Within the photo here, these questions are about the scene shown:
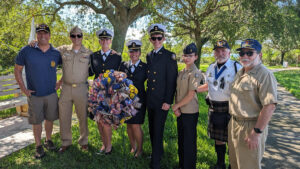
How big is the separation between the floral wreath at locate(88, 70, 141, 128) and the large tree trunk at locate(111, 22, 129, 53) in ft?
17.8

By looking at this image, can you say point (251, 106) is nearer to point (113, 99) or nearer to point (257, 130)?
point (257, 130)

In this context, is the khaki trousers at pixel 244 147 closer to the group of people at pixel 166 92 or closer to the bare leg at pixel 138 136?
the group of people at pixel 166 92

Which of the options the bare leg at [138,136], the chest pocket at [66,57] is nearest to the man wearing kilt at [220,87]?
the bare leg at [138,136]

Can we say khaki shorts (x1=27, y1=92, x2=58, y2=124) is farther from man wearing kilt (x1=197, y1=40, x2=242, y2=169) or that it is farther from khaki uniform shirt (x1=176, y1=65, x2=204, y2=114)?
man wearing kilt (x1=197, y1=40, x2=242, y2=169)

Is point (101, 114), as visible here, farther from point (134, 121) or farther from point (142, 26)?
point (142, 26)

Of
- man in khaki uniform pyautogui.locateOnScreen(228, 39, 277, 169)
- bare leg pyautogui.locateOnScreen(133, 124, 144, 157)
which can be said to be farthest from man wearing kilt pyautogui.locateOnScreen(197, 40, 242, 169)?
bare leg pyautogui.locateOnScreen(133, 124, 144, 157)

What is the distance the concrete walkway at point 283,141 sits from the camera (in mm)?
3975

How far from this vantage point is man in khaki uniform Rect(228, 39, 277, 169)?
7.38 ft

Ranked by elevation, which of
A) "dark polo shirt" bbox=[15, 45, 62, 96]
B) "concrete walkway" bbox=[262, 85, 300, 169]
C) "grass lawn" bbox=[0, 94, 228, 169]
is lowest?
"concrete walkway" bbox=[262, 85, 300, 169]

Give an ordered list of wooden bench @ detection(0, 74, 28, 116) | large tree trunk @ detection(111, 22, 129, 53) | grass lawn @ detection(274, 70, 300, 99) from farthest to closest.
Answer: grass lawn @ detection(274, 70, 300, 99) < large tree trunk @ detection(111, 22, 129, 53) < wooden bench @ detection(0, 74, 28, 116)

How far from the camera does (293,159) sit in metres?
4.10

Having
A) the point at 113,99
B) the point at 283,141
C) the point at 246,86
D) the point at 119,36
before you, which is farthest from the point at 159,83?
the point at 119,36

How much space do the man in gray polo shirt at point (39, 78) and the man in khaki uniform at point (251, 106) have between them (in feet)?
10.9

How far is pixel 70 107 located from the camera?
4.27 metres
